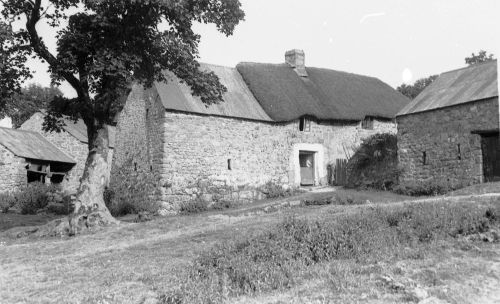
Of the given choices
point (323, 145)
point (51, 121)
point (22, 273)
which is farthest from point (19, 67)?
point (323, 145)

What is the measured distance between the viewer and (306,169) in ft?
91.7

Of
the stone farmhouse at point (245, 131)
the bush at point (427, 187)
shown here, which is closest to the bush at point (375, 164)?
the bush at point (427, 187)

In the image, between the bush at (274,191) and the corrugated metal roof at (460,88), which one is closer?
the corrugated metal roof at (460,88)

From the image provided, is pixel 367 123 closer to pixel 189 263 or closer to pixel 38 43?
pixel 38 43

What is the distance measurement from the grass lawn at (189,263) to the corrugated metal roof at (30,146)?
20119mm

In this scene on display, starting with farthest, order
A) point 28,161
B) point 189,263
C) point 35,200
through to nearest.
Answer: point 28,161 → point 35,200 → point 189,263

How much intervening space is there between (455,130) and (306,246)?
1443 cm

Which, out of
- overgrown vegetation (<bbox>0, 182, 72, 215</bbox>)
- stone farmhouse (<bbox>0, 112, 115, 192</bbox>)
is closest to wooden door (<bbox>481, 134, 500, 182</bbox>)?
overgrown vegetation (<bbox>0, 182, 72, 215</bbox>)

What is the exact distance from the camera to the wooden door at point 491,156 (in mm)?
19859


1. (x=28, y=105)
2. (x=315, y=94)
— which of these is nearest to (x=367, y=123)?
(x=315, y=94)

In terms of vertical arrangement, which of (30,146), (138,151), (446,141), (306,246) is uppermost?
(30,146)

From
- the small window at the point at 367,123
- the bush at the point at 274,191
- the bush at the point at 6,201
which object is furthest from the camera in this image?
the small window at the point at 367,123

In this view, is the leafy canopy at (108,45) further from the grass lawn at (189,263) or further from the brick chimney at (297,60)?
the brick chimney at (297,60)

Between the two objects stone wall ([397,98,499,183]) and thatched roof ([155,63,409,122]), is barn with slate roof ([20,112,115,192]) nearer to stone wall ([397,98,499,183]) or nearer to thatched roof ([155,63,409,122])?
thatched roof ([155,63,409,122])
